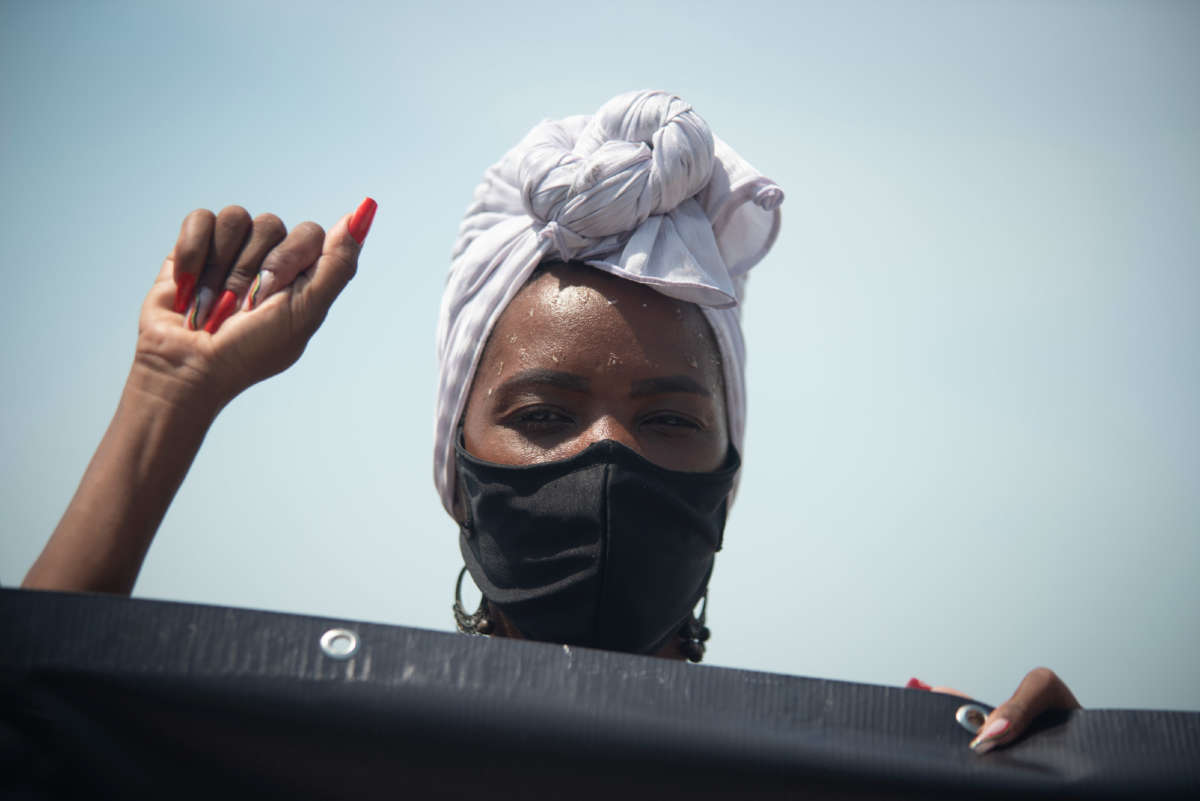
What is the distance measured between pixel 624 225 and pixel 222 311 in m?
1.39

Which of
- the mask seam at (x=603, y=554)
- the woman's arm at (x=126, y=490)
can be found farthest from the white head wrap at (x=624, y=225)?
the woman's arm at (x=126, y=490)

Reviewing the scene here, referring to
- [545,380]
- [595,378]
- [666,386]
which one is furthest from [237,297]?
[666,386]

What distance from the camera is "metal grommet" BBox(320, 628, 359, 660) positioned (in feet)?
5.77

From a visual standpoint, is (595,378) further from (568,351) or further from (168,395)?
(168,395)

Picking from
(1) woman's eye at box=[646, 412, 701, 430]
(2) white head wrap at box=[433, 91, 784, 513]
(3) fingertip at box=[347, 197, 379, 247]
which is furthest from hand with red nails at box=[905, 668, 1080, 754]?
(3) fingertip at box=[347, 197, 379, 247]

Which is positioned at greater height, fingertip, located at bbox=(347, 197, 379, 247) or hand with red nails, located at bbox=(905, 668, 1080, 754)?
fingertip, located at bbox=(347, 197, 379, 247)

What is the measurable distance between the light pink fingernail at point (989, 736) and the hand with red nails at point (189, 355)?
171 centimetres

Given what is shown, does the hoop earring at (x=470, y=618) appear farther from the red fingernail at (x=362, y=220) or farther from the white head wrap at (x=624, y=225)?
the red fingernail at (x=362, y=220)

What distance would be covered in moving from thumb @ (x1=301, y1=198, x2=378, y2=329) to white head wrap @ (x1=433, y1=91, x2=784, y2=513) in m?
0.86

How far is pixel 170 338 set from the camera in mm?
2293

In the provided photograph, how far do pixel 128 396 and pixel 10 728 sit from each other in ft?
2.66

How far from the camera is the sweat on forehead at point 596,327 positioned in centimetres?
313

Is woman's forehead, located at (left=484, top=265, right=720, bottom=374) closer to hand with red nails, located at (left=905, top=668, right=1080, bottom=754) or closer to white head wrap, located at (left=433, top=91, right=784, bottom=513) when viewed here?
white head wrap, located at (left=433, top=91, right=784, bottom=513)

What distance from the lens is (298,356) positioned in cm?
242
